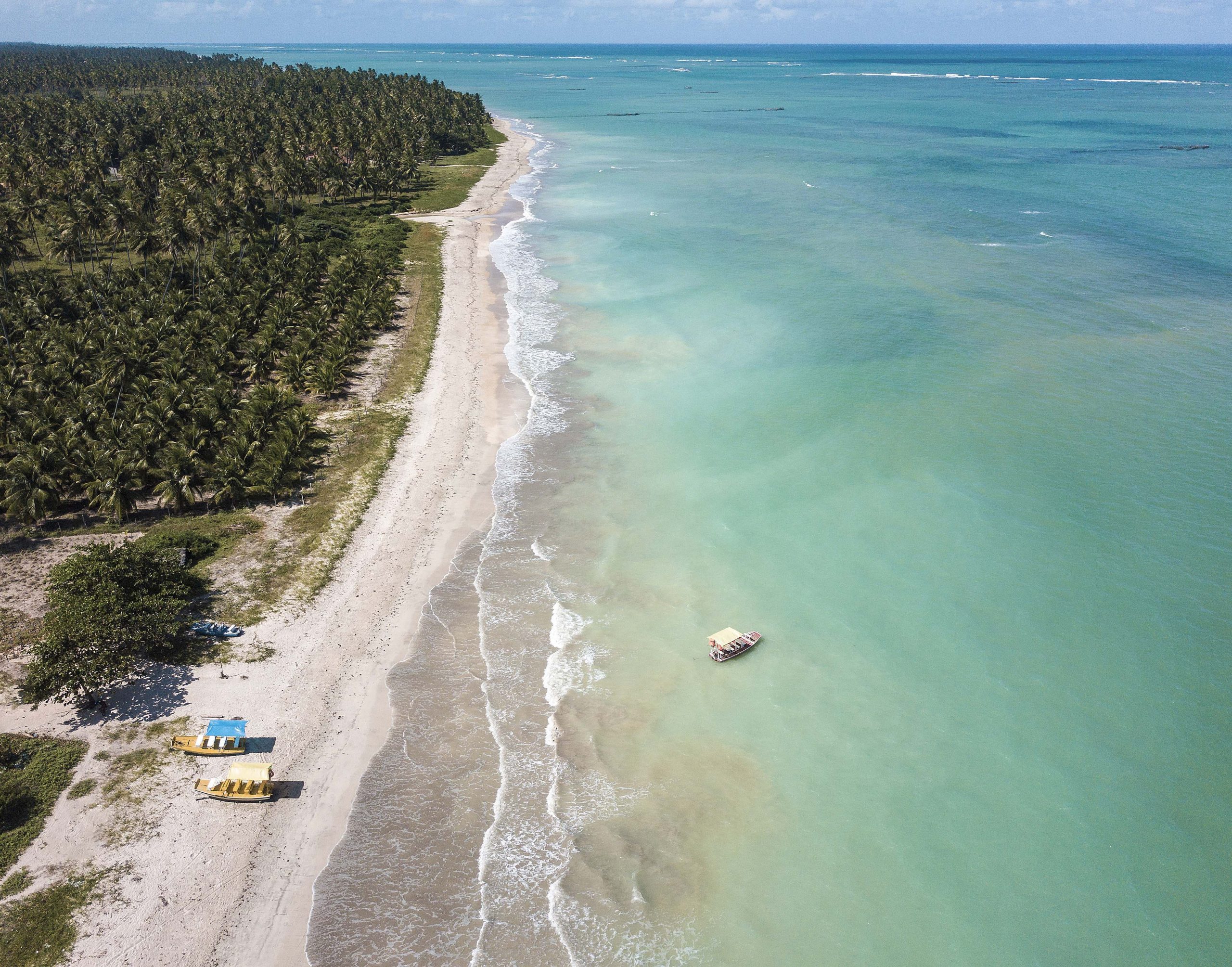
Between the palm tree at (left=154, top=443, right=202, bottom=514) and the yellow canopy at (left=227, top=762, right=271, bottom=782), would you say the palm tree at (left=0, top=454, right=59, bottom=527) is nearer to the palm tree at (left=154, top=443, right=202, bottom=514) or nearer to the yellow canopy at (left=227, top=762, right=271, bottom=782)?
the palm tree at (left=154, top=443, right=202, bottom=514)

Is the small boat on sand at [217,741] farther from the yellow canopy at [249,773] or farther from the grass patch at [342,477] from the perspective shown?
the grass patch at [342,477]

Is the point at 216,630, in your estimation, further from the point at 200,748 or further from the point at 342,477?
the point at 342,477

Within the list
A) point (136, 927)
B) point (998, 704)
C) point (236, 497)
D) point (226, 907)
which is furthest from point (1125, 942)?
point (236, 497)

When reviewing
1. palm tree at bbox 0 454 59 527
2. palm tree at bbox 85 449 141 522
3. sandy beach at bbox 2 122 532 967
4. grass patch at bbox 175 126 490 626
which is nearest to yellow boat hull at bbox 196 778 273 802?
sandy beach at bbox 2 122 532 967

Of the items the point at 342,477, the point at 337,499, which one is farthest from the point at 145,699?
the point at 342,477

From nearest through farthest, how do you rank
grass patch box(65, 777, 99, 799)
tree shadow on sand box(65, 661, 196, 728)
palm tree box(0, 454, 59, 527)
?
grass patch box(65, 777, 99, 799), tree shadow on sand box(65, 661, 196, 728), palm tree box(0, 454, 59, 527)

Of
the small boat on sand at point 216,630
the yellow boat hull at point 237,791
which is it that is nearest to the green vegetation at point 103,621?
the small boat on sand at point 216,630
